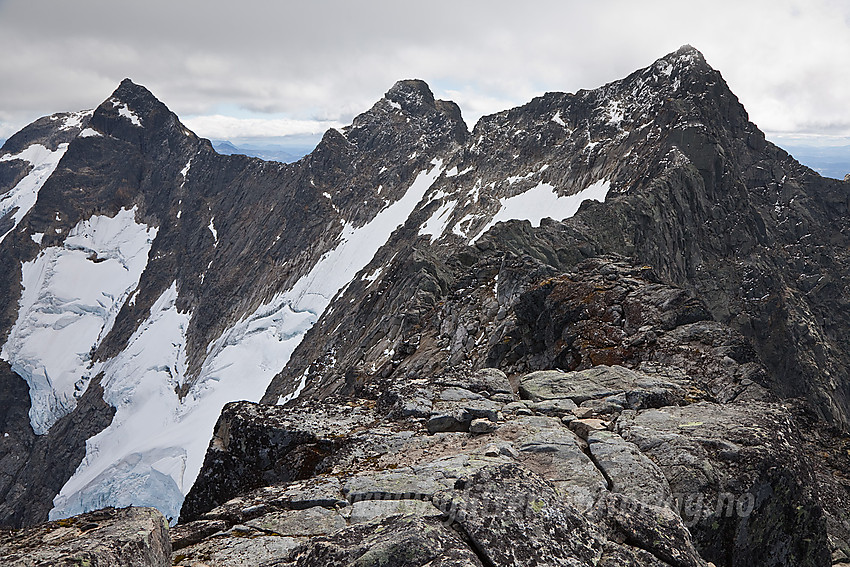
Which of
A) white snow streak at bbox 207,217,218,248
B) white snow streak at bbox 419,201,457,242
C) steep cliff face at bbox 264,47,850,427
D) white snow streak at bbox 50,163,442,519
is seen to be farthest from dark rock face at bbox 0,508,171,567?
white snow streak at bbox 207,217,218,248

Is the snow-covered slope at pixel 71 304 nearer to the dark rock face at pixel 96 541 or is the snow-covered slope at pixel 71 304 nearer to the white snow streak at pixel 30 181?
the white snow streak at pixel 30 181

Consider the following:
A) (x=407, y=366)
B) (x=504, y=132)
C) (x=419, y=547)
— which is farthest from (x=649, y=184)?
(x=419, y=547)

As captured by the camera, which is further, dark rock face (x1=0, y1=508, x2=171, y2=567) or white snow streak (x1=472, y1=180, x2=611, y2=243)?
white snow streak (x1=472, y1=180, x2=611, y2=243)

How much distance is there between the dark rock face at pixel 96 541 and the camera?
5727 millimetres

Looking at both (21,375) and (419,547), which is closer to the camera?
(419,547)

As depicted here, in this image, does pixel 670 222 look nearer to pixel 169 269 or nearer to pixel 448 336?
pixel 448 336

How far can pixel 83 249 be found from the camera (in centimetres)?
14050

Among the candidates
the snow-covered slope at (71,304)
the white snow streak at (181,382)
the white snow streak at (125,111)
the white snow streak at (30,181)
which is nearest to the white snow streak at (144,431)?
the white snow streak at (181,382)

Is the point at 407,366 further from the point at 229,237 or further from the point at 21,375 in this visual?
the point at 21,375

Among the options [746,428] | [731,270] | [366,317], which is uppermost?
[731,270]

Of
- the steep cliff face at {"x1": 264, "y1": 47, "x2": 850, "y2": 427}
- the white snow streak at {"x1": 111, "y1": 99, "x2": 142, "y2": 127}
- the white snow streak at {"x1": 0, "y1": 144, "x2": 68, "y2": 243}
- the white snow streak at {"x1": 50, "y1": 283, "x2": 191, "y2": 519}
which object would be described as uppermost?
the white snow streak at {"x1": 111, "y1": 99, "x2": 142, "y2": 127}

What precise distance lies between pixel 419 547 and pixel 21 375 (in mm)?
145341

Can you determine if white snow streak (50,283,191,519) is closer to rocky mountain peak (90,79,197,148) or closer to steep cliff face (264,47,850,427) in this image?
steep cliff face (264,47,850,427)

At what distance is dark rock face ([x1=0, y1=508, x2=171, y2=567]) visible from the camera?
573 cm
